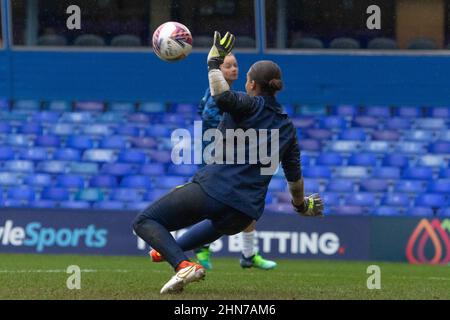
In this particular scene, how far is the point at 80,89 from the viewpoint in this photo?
22453 mm

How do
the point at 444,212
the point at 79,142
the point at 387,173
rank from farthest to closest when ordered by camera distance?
the point at 79,142 < the point at 387,173 < the point at 444,212

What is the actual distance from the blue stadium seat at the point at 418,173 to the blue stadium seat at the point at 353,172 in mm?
743

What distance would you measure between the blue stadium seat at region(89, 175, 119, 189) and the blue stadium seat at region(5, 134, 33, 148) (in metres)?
1.66

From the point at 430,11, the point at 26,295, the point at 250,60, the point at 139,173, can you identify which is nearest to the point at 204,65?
the point at 250,60

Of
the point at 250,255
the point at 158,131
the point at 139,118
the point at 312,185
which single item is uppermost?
the point at 139,118

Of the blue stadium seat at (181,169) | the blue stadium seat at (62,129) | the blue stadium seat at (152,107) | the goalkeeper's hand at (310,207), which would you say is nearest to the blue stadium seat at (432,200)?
the blue stadium seat at (181,169)

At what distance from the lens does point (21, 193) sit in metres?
21.3

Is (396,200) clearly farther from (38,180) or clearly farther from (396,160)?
(38,180)

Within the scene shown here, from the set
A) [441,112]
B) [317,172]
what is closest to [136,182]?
[317,172]

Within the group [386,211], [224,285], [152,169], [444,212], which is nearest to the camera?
[224,285]

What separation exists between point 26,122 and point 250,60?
14.9ft

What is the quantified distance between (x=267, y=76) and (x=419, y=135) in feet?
44.6

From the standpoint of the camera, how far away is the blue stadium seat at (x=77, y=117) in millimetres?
22406

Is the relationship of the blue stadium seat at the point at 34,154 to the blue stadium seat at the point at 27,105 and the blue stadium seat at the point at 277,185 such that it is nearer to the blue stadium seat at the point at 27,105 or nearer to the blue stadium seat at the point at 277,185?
the blue stadium seat at the point at 27,105
